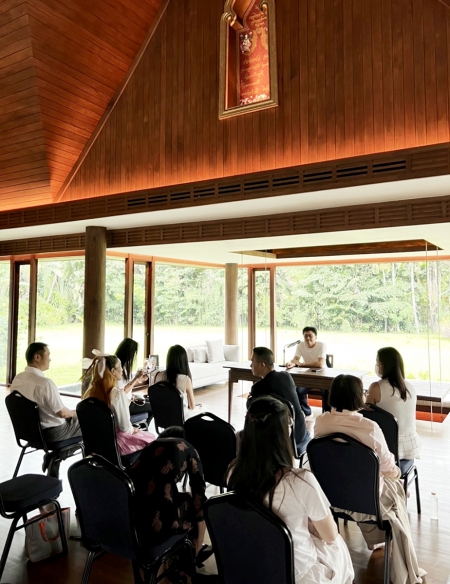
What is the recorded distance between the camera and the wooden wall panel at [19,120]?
181 inches

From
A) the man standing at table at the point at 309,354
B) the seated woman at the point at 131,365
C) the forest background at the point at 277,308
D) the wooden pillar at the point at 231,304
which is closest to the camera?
the seated woman at the point at 131,365

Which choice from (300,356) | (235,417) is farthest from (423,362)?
(235,417)

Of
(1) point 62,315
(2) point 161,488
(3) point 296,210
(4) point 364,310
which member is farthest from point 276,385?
(1) point 62,315

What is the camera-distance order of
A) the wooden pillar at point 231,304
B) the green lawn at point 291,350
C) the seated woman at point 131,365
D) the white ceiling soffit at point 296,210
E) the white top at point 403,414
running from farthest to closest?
1. the wooden pillar at point 231,304
2. the green lawn at point 291,350
3. the seated woman at point 131,365
4. the white ceiling soffit at point 296,210
5. the white top at point 403,414

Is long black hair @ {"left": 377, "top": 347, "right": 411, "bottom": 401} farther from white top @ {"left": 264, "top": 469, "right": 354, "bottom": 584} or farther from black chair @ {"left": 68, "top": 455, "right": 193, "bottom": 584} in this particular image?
black chair @ {"left": 68, "top": 455, "right": 193, "bottom": 584}

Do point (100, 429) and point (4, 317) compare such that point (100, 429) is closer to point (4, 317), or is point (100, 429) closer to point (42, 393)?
point (42, 393)

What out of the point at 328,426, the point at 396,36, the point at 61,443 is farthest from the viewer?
the point at 396,36

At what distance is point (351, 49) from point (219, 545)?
4.06 meters

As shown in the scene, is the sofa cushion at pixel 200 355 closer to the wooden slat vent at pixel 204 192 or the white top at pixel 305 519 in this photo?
the wooden slat vent at pixel 204 192

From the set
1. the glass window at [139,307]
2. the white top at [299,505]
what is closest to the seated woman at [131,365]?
the white top at [299,505]

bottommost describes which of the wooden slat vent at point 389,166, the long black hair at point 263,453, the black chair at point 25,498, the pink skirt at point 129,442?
the black chair at point 25,498

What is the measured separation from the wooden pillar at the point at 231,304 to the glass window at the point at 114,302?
2.12 meters

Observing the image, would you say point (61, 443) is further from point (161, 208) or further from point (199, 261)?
point (199, 261)

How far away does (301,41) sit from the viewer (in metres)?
4.32
